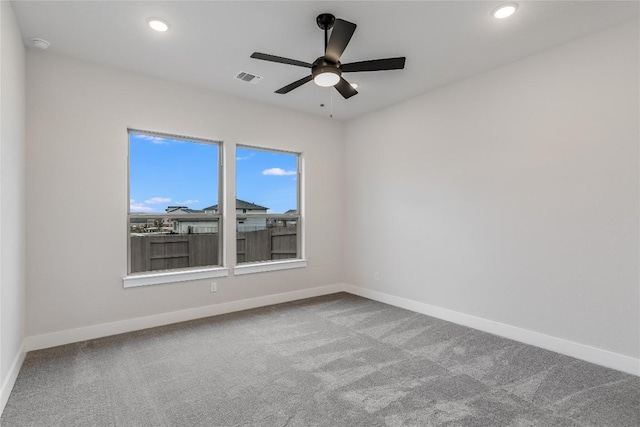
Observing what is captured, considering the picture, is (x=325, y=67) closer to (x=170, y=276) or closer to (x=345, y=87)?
(x=345, y=87)

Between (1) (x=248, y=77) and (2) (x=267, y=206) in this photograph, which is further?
(2) (x=267, y=206)

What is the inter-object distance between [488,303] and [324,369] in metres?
2.04

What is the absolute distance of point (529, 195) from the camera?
10.8 ft

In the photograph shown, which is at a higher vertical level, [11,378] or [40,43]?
[40,43]

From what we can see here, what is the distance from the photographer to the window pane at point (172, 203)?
3785 millimetres

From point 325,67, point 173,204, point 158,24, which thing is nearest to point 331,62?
point 325,67

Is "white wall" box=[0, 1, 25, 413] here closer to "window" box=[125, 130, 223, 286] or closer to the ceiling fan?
"window" box=[125, 130, 223, 286]

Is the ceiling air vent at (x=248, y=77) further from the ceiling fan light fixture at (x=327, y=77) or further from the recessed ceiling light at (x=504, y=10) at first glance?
the recessed ceiling light at (x=504, y=10)

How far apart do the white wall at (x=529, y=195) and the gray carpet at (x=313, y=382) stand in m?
0.50

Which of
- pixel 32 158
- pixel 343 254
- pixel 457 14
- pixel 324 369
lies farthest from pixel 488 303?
pixel 32 158

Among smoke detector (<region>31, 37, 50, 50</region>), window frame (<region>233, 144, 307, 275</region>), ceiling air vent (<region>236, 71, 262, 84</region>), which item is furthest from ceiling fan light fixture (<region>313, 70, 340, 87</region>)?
smoke detector (<region>31, 37, 50, 50</region>)

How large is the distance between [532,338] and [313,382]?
2255 millimetres

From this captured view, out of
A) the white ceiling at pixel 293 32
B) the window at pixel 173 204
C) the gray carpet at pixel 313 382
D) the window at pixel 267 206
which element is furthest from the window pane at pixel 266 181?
the gray carpet at pixel 313 382

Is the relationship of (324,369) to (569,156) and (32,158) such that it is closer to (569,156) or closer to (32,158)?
(569,156)
